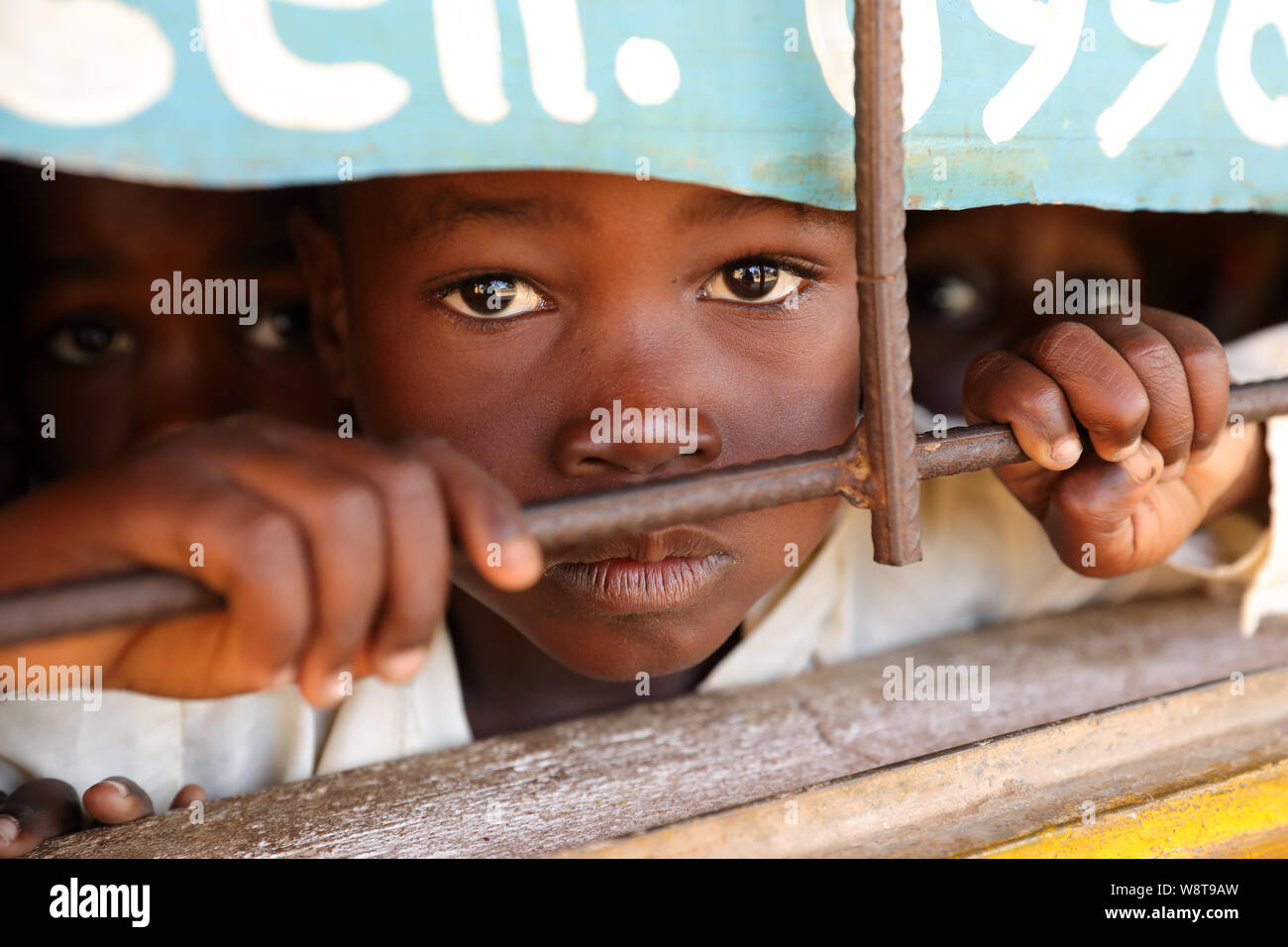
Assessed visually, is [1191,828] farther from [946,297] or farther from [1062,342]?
[946,297]

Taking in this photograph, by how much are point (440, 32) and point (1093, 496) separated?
729 mm

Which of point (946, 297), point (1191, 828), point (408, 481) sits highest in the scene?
point (946, 297)

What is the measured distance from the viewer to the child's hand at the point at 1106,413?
0.89 m

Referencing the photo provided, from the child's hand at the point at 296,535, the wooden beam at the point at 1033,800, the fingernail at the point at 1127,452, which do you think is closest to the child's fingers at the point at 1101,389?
the fingernail at the point at 1127,452

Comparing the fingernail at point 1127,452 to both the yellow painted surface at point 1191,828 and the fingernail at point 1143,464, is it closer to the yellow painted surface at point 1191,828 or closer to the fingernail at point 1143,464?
the fingernail at point 1143,464

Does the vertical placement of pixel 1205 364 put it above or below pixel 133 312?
below

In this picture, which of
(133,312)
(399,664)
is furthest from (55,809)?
(133,312)

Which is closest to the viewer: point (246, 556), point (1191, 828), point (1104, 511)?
point (246, 556)

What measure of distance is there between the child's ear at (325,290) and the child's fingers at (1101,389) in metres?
0.73

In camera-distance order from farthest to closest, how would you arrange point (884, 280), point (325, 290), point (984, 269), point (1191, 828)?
point (984, 269) < point (325, 290) < point (1191, 828) < point (884, 280)

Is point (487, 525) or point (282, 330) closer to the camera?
point (487, 525)

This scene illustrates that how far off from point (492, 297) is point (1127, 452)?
0.58 metres

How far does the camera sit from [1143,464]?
0.96 meters

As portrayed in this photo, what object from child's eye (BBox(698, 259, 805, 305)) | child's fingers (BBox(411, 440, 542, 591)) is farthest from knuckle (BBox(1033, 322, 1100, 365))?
child's fingers (BBox(411, 440, 542, 591))
